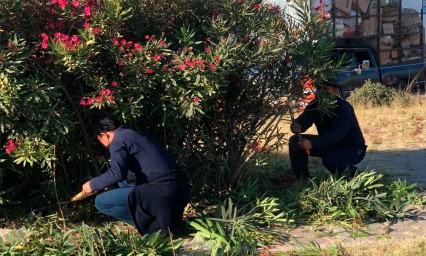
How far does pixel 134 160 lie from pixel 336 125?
2397mm

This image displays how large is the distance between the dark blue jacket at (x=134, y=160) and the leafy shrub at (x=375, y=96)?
31.7ft

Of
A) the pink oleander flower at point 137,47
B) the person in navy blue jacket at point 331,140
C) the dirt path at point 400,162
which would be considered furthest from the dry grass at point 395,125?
the pink oleander flower at point 137,47

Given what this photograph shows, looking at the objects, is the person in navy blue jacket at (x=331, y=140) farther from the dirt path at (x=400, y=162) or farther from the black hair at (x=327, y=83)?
the dirt path at (x=400, y=162)

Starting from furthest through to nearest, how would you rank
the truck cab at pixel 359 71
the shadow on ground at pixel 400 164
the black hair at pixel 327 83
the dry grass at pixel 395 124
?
the truck cab at pixel 359 71
the dry grass at pixel 395 124
the shadow on ground at pixel 400 164
the black hair at pixel 327 83

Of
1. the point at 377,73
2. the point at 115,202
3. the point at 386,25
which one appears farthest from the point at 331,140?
the point at 386,25

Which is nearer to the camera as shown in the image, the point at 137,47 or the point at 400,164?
the point at 137,47

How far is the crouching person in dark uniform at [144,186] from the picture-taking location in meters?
4.84

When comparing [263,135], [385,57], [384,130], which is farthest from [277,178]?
[385,57]

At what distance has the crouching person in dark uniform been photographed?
4.84m

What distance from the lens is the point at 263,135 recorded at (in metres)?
5.93

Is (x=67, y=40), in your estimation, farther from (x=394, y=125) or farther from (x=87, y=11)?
(x=394, y=125)

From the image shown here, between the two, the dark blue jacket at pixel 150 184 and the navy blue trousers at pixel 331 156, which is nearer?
the dark blue jacket at pixel 150 184

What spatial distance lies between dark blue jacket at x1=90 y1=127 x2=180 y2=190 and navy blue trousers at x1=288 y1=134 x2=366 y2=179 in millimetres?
1963

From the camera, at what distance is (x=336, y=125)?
6293 millimetres
